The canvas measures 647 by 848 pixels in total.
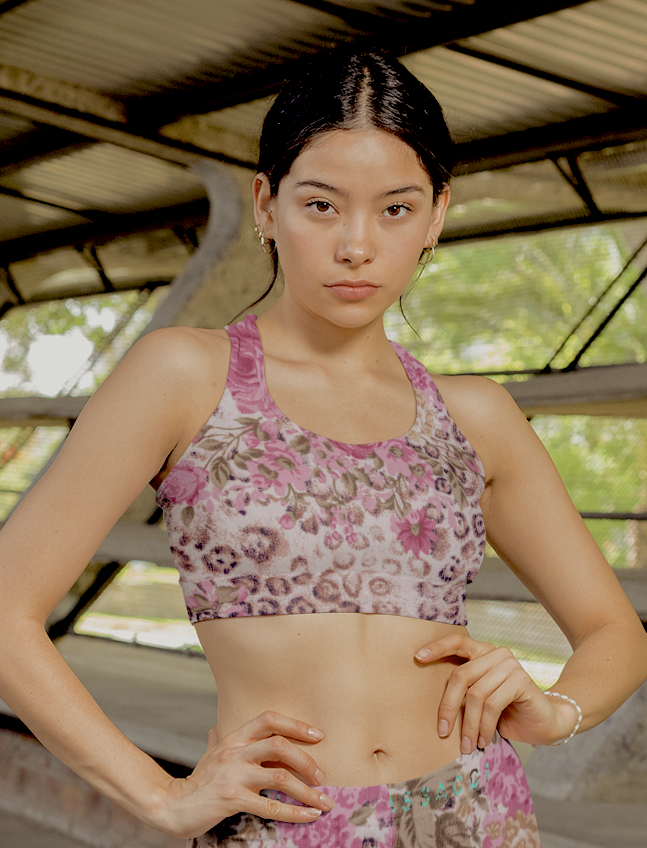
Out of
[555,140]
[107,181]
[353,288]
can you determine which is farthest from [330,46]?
[107,181]

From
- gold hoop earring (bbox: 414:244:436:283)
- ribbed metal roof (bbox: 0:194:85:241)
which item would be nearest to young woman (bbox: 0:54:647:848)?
gold hoop earring (bbox: 414:244:436:283)

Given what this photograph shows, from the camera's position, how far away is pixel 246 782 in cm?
98

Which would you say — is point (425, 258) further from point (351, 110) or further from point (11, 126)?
point (11, 126)

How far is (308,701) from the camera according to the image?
1089 mm

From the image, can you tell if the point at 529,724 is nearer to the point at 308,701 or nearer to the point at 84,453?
the point at 308,701

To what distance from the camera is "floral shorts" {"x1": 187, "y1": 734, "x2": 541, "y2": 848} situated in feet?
3.43

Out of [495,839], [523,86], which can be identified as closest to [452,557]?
[495,839]

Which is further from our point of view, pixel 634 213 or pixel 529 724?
pixel 634 213

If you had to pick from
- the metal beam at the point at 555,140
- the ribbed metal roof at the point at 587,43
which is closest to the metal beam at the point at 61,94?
the metal beam at the point at 555,140

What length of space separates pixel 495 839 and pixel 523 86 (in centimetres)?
418

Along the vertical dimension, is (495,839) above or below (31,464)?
below

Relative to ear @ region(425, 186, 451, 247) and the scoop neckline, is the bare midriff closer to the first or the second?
the scoop neckline

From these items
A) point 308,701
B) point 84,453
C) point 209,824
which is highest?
point 84,453

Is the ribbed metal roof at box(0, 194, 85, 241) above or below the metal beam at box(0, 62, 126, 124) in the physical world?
above
